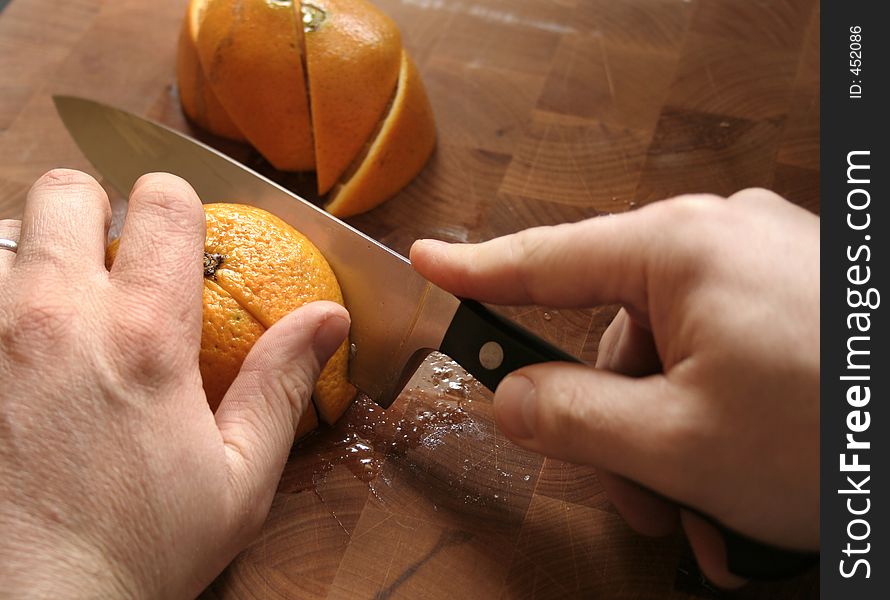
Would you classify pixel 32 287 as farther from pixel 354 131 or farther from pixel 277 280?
pixel 354 131

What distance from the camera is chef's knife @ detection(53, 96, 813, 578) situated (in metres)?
1.44

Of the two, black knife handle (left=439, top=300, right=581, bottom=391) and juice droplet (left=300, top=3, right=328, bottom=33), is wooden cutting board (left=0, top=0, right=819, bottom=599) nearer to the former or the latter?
black knife handle (left=439, top=300, right=581, bottom=391)

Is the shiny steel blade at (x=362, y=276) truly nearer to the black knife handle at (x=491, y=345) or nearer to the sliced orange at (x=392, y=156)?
the black knife handle at (x=491, y=345)

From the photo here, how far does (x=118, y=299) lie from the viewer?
1.37 meters

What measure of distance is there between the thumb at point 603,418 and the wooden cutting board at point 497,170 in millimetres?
312

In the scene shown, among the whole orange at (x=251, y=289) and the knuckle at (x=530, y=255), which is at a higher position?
the knuckle at (x=530, y=255)

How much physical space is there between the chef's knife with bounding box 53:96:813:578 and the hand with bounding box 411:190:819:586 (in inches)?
3.5

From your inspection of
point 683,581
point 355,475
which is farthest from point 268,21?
point 683,581

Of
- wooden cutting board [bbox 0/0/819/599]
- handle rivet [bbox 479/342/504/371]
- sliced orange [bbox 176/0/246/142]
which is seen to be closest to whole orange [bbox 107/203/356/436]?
wooden cutting board [bbox 0/0/819/599]

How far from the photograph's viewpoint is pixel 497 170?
2072 mm

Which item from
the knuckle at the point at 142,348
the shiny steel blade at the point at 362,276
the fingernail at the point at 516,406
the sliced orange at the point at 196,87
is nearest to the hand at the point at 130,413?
the knuckle at the point at 142,348

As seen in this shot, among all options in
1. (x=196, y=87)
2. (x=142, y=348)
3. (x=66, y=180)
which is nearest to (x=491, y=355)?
(x=142, y=348)

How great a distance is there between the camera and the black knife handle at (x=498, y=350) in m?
1.27

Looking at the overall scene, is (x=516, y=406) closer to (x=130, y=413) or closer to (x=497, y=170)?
(x=130, y=413)
